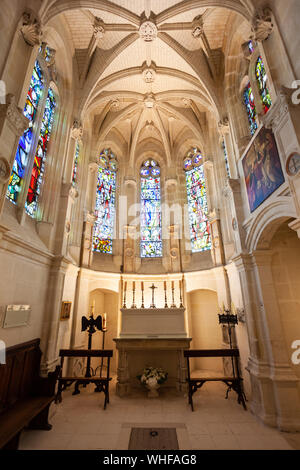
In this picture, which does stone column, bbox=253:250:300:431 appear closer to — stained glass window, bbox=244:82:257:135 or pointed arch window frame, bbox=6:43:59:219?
stained glass window, bbox=244:82:257:135

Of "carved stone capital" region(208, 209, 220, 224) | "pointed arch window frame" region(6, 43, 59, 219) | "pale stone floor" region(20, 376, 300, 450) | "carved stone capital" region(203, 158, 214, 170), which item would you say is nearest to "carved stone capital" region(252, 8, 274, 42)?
"carved stone capital" region(203, 158, 214, 170)

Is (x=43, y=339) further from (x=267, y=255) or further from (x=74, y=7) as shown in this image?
(x=74, y=7)

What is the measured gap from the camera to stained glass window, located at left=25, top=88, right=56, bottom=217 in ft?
20.0

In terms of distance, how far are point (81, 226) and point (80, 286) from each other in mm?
2457

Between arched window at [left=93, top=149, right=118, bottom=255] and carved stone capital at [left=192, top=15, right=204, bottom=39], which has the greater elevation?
carved stone capital at [left=192, top=15, right=204, bottom=39]

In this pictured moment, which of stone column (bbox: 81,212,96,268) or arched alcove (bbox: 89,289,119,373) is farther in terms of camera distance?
arched alcove (bbox: 89,289,119,373)

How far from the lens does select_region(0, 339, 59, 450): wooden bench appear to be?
139 inches

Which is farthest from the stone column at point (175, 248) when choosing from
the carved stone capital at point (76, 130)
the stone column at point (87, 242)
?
the carved stone capital at point (76, 130)

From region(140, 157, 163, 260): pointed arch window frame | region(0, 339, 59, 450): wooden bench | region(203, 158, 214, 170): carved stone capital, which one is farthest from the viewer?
region(140, 157, 163, 260): pointed arch window frame

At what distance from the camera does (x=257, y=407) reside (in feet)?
16.2

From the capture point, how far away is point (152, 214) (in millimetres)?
11859

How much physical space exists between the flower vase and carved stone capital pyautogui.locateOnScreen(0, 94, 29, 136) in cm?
672

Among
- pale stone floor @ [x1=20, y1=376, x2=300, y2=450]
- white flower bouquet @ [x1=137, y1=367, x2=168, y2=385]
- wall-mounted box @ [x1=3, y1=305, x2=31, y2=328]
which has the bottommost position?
pale stone floor @ [x1=20, y1=376, x2=300, y2=450]

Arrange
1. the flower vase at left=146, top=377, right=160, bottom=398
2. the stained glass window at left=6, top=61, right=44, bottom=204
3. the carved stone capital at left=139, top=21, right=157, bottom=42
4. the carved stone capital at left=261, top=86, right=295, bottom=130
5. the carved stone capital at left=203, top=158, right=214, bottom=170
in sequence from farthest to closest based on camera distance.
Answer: the carved stone capital at left=203, top=158, right=214, bottom=170, the carved stone capital at left=139, top=21, right=157, bottom=42, the flower vase at left=146, top=377, right=160, bottom=398, the stained glass window at left=6, top=61, right=44, bottom=204, the carved stone capital at left=261, top=86, right=295, bottom=130
